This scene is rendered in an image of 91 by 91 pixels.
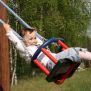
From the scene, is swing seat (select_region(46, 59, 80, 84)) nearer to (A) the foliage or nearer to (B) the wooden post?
(B) the wooden post

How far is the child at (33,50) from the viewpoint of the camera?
594 cm

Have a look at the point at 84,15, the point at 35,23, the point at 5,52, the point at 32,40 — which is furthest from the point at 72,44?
the point at 32,40

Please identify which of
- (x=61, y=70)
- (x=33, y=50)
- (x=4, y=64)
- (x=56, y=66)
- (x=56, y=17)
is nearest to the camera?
(x=56, y=66)

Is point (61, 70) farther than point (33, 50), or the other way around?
point (33, 50)

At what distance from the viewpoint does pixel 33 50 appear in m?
6.12

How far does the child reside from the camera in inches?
234

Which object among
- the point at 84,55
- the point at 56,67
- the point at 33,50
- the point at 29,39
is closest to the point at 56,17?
the point at 29,39

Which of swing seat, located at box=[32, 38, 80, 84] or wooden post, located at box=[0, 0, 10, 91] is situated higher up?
swing seat, located at box=[32, 38, 80, 84]

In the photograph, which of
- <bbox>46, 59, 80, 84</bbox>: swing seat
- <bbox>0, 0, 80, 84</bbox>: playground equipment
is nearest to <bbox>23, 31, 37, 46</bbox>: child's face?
<bbox>0, 0, 80, 84</bbox>: playground equipment

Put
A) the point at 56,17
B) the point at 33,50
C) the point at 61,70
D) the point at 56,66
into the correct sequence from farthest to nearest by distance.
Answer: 1. the point at 56,17
2. the point at 33,50
3. the point at 61,70
4. the point at 56,66

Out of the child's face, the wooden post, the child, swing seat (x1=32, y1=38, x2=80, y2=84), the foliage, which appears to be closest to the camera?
swing seat (x1=32, y1=38, x2=80, y2=84)

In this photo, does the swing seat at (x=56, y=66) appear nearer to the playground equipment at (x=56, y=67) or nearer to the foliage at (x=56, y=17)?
the playground equipment at (x=56, y=67)

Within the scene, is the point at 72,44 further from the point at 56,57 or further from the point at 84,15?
the point at 56,57

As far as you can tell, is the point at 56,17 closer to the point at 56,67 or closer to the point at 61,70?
the point at 61,70
